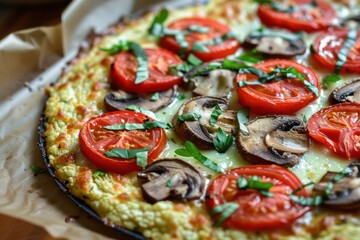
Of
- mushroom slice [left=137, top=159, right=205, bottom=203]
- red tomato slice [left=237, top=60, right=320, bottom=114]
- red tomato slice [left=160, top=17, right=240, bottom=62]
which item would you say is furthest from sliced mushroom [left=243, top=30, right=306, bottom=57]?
mushroom slice [left=137, top=159, right=205, bottom=203]

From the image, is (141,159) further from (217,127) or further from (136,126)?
(217,127)

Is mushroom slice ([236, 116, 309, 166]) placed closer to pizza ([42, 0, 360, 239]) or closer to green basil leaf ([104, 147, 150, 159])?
pizza ([42, 0, 360, 239])

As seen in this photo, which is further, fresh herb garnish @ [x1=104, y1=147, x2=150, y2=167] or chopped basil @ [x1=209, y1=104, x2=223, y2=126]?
chopped basil @ [x1=209, y1=104, x2=223, y2=126]

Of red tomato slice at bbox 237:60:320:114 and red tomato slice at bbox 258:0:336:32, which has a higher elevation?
red tomato slice at bbox 237:60:320:114

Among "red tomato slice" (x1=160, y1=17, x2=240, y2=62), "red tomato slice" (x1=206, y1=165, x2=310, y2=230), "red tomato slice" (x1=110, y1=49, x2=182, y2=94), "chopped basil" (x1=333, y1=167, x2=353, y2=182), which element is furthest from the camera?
"red tomato slice" (x1=160, y1=17, x2=240, y2=62)

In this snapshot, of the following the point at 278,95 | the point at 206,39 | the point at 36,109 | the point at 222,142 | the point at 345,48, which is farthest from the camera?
the point at 206,39

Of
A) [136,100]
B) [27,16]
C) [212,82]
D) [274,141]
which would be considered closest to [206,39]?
[212,82]

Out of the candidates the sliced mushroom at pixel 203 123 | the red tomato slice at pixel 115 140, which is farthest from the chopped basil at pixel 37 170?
the sliced mushroom at pixel 203 123
